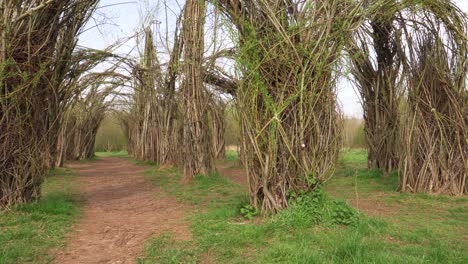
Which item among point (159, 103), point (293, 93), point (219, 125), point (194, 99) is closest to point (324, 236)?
point (293, 93)

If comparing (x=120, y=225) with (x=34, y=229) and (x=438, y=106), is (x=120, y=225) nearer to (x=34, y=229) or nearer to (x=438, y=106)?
(x=34, y=229)

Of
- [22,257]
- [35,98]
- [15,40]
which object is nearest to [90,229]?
[22,257]

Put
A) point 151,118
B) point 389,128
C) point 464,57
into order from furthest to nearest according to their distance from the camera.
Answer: point 151,118, point 389,128, point 464,57

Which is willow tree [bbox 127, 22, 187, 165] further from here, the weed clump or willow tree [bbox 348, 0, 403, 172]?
the weed clump

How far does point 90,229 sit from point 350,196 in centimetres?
407

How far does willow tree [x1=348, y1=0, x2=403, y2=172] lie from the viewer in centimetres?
782

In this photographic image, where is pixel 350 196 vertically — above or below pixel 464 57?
below

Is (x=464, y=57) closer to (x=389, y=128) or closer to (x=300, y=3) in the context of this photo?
(x=389, y=128)

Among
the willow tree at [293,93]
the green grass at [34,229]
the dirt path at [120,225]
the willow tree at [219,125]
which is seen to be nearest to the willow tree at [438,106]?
the willow tree at [293,93]

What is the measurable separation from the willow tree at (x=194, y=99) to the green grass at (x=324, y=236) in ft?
10.2

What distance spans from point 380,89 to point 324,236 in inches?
223

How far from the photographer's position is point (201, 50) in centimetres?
858

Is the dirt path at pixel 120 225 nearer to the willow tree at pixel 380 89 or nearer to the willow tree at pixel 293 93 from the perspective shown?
the willow tree at pixel 293 93

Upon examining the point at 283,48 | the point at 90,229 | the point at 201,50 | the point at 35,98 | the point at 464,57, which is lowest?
the point at 90,229
